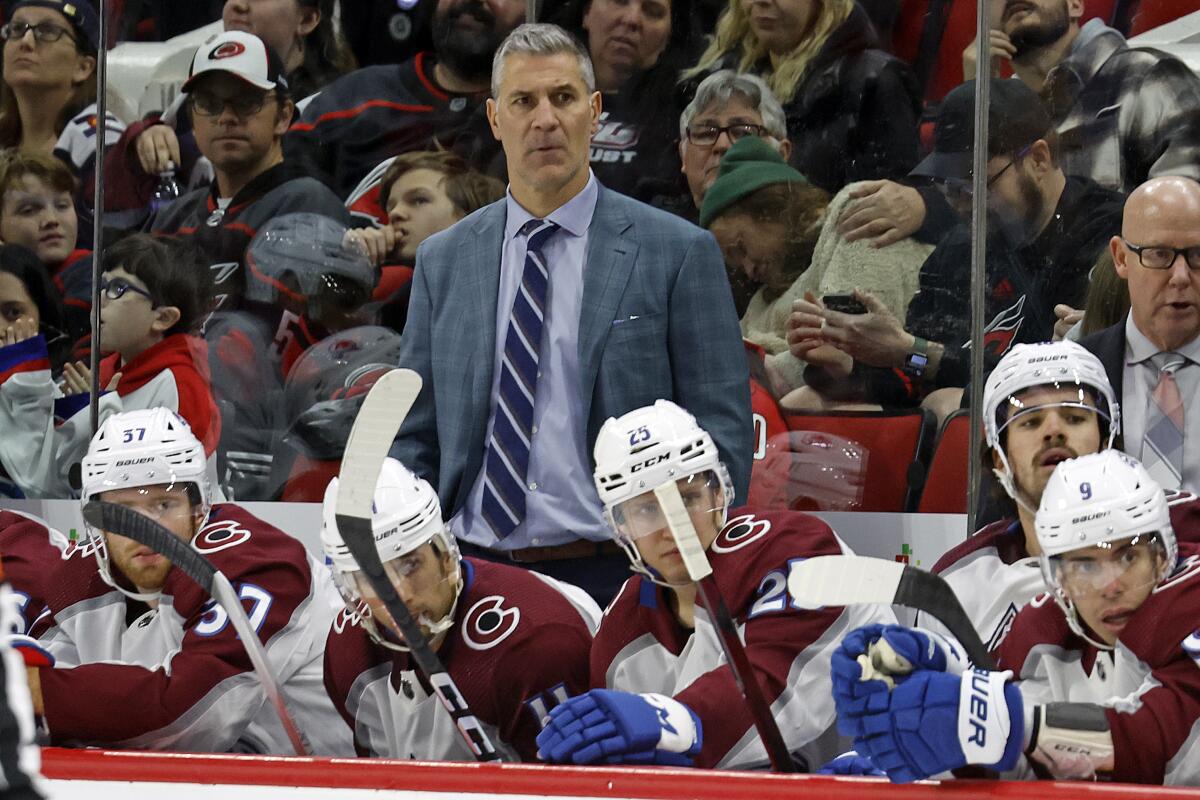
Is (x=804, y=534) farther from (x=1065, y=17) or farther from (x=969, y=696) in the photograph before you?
(x=1065, y=17)

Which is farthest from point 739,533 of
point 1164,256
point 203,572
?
point 1164,256

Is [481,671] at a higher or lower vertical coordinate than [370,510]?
lower

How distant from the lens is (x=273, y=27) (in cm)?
386

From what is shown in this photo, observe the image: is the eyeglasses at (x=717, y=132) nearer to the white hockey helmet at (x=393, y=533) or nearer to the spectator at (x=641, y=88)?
the spectator at (x=641, y=88)

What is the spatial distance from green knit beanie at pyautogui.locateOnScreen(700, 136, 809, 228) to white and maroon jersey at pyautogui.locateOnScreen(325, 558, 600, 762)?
1.17m

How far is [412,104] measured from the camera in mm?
3752

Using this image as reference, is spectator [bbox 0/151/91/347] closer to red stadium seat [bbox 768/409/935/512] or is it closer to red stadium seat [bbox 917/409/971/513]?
red stadium seat [bbox 768/409/935/512]

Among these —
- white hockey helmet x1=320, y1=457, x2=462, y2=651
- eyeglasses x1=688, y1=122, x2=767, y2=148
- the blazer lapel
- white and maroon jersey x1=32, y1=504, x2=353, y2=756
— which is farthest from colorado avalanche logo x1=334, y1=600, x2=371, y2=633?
eyeglasses x1=688, y1=122, x2=767, y2=148

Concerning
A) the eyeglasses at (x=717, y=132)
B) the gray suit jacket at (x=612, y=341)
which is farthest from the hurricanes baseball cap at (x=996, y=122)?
the gray suit jacket at (x=612, y=341)

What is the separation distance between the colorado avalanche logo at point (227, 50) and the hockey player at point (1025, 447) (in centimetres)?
199

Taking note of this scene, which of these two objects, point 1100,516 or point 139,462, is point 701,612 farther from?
point 139,462

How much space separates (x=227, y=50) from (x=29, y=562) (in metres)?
1.35

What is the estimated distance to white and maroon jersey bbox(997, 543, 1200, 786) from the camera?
201 centimetres

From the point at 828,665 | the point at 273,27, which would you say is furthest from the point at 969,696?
the point at 273,27
